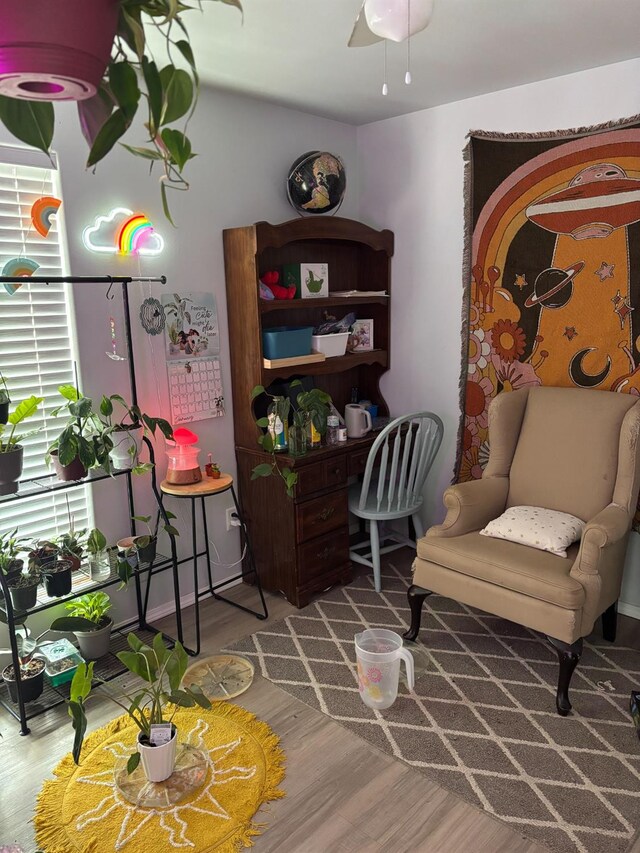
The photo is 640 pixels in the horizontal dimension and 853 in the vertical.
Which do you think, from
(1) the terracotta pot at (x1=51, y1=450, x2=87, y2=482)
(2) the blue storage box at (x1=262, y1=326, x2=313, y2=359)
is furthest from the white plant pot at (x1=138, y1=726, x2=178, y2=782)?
(2) the blue storage box at (x1=262, y1=326, x2=313, y2=359)

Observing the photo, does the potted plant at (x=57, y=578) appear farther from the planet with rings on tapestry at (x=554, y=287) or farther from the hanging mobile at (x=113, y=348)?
the planet with rings on tapestry at (x=554, y=287)

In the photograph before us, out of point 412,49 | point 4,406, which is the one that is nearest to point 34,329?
point 4,406

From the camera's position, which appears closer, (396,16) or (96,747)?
(396,16)

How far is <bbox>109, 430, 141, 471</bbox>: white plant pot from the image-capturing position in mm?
2490

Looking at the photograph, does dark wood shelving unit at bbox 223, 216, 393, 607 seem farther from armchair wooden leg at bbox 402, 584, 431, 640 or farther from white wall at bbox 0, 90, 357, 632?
armchair wooden leg at bbox 402, 584, 431, 640

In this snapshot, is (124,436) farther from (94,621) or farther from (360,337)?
(360,337)

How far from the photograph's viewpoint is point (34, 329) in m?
2.49

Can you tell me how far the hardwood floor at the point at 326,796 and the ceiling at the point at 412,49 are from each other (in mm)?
2367

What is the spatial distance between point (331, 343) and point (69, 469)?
151 centimetres

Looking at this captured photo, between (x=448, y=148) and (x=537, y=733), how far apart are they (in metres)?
2.72

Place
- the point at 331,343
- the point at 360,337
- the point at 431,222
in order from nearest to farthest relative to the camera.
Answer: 1. the point at 331,343
2. the point at 431,222
3. the point at 360,337

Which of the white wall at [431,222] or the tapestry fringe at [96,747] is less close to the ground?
the white wall at [431,222]

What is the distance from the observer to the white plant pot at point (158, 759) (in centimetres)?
193

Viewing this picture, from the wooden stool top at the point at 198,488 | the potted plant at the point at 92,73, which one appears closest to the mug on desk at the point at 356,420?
the wooden stool top at the point at 198,488
